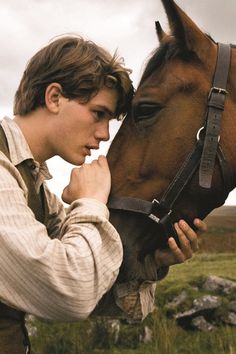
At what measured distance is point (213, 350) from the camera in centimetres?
636

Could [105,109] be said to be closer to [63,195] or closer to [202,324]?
[63,195]

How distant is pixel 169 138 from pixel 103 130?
401mm

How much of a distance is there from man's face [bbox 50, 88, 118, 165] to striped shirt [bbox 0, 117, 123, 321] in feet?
1.82

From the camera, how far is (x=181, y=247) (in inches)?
119

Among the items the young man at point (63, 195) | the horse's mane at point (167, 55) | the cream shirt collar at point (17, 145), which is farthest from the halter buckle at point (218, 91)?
the cream shirt collar at point (17, 145)

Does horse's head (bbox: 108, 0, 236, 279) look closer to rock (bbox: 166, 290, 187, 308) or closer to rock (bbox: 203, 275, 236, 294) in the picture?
Result: rock (bbox: 166, 290, 187, 308)

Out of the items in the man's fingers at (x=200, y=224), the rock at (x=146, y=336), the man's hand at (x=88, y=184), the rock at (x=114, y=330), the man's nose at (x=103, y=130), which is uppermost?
the man's nose at (x=103, y=130)

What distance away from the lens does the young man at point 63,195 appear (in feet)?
6.88

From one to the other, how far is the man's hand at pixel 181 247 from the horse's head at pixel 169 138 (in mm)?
84

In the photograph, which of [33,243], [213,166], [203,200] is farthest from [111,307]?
[33,243]

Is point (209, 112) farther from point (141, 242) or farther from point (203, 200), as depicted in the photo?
point (141, 242)

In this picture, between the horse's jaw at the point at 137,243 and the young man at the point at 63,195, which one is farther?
the horse's jaw at the point at 137,243

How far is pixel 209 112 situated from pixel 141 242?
0.87 m

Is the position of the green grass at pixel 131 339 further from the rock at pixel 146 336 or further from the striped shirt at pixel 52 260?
the striped shirt at pixel 52 260
